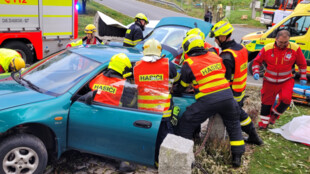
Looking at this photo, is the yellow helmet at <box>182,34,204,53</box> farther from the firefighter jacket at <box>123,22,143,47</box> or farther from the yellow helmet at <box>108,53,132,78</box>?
the firefighter jacket at <box>123,22,143,47</box>

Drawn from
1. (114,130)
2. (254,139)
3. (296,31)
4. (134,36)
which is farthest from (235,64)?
(296,31)

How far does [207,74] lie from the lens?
12.4 ft

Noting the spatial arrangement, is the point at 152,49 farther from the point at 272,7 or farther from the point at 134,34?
the point at 272,7

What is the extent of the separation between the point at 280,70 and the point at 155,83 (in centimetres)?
274

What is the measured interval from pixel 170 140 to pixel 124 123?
1.95 feet

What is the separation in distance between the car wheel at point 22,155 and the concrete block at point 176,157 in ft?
4.31

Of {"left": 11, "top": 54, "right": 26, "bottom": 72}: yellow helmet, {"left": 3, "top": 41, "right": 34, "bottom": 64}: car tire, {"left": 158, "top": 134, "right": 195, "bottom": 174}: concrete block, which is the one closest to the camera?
{"left": 158, "top": 134, "right": 195, "bottom": 174}: concrete block

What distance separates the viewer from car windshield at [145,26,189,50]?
6.40m

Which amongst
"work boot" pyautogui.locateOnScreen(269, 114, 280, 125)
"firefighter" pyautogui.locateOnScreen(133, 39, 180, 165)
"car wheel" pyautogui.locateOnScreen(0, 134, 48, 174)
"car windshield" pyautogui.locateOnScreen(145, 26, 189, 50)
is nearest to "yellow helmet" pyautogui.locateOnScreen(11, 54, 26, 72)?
"car wheel" pyautogui.locateOnScreen(0, 134, 48, 174)

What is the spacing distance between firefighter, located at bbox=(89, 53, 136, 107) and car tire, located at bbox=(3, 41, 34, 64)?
558 centimetres

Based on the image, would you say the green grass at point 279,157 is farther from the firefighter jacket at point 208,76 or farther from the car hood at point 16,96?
the car hood at point 16,96

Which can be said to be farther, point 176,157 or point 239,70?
point 239,70

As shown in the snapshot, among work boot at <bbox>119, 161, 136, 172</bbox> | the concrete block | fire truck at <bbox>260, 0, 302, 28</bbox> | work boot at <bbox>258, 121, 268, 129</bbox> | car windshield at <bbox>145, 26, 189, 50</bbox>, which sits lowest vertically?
work boot at <bbox>258, 121, 268, 129</bbox>

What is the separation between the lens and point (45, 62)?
14.1 feet
